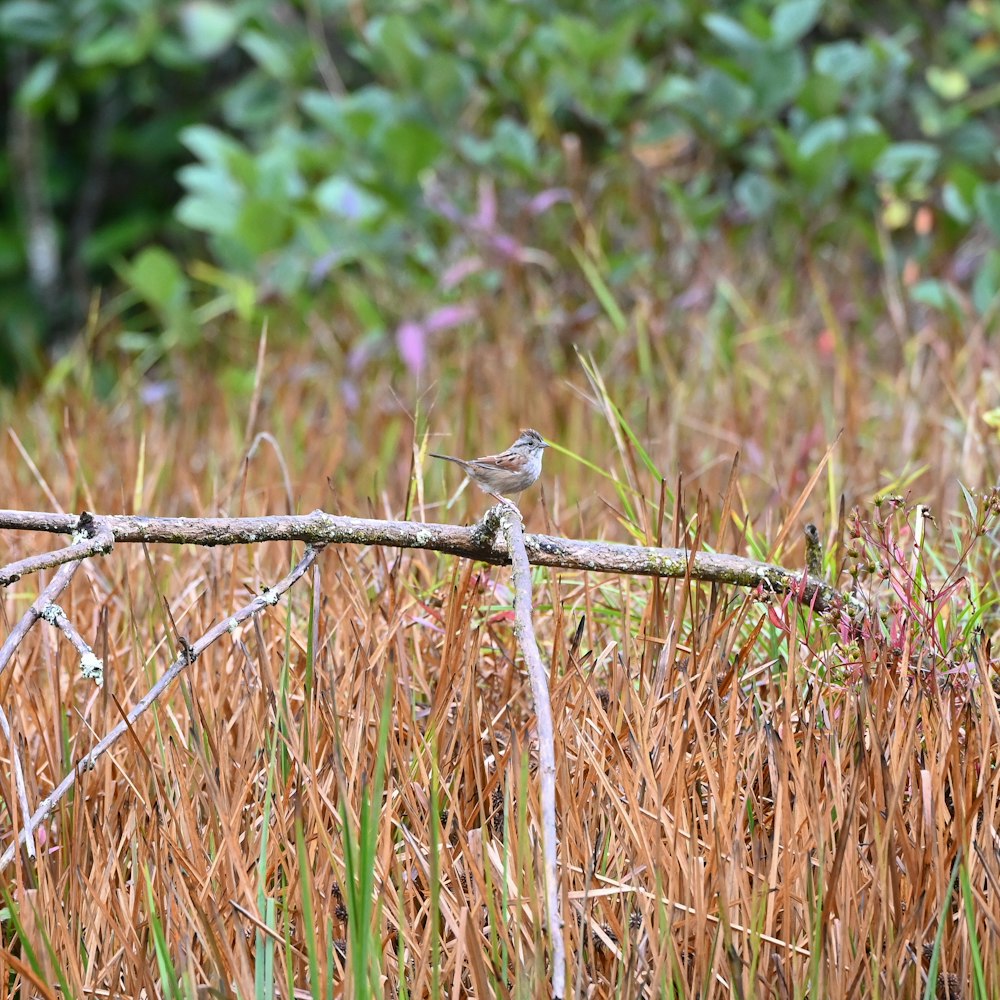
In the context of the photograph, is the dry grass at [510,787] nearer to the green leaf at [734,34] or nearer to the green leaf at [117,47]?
the green leaf at [734,34]

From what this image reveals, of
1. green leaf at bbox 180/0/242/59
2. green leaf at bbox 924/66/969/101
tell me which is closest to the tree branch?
green leaf at bbox 924/66/969/101

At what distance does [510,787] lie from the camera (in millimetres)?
1696

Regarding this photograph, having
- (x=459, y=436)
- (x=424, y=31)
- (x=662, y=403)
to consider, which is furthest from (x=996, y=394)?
(x=424, y=31)

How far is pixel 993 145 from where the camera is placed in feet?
17.8

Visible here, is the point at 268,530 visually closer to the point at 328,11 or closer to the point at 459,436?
the point at 459,436

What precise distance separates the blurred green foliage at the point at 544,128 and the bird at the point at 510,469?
2039 millimetres

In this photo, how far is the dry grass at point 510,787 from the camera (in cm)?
156

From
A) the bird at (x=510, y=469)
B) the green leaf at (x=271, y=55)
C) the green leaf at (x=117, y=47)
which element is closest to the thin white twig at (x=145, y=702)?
the bird at (x=510, y=469)

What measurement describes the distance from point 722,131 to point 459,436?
2.21 metres

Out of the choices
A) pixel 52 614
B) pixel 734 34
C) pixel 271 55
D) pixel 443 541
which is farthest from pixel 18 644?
pixel 271 55

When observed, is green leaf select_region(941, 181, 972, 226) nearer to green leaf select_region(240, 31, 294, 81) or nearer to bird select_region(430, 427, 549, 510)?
bird select_region(430, 427, 549, 510)

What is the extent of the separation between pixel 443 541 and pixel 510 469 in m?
0.83

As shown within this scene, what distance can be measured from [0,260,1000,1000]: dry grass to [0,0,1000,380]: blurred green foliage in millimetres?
2518

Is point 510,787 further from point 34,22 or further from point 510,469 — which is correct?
point 34,22
